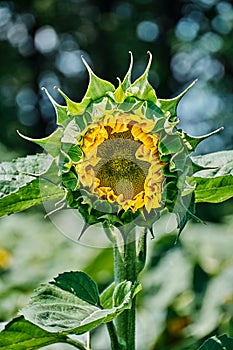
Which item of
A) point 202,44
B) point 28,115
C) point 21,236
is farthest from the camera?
point 28,115

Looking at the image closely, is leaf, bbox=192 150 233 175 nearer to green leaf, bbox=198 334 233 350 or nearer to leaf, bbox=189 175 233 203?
leaf, bbox=189 175 233 203

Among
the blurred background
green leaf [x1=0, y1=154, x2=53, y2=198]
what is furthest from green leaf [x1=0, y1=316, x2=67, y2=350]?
the blurred background

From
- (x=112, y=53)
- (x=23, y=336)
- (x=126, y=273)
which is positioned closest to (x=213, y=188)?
(x=126, y=273)

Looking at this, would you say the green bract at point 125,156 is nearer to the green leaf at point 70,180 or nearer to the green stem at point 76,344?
the green leaf at point 70,180

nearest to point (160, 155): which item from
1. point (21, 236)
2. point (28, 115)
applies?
point (21, 236)

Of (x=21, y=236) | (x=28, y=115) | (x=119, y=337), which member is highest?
(x=119, y=337)

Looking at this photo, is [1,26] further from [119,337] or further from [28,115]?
[119,337]

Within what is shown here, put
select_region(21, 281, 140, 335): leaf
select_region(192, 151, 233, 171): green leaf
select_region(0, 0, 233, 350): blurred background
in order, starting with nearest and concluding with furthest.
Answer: select_region(21, 281, 140, 335): leaf
select_region(192, 151, 233, 171): green leaf
select_region(0, 0, 233, 350): blurred background
